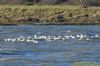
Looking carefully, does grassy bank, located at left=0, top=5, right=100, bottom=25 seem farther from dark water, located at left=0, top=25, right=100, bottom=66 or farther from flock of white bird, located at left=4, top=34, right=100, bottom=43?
dark water, located at left=0, top=25, right=100, bottom=66

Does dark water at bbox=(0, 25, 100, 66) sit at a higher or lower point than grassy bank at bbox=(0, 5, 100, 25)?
higher

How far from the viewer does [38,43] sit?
140ft

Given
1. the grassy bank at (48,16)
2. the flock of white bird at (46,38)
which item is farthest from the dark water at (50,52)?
the grassy bank at (48,16)

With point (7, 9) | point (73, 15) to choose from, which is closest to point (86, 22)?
point (73, 15)

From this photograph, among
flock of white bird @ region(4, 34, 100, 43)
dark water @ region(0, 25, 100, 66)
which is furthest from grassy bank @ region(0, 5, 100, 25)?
dark water @ region(0, 25, 100, 66)

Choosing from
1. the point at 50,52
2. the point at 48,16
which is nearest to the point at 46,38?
the point at 50,52

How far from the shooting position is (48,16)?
2990 inches

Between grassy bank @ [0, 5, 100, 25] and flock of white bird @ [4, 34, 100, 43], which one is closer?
flock of white bird @ [4, 34, 100, 43]

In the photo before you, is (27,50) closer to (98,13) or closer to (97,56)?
(97,56)

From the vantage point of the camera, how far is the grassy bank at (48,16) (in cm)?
7256

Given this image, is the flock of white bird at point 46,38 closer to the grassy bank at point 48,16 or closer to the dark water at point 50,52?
the dark water at point 50,52

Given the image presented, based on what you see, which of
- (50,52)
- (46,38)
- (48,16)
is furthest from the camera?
(48,16)

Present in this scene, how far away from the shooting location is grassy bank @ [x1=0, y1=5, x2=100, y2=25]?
72.6 meters

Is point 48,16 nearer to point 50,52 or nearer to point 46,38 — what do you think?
point 46,38
